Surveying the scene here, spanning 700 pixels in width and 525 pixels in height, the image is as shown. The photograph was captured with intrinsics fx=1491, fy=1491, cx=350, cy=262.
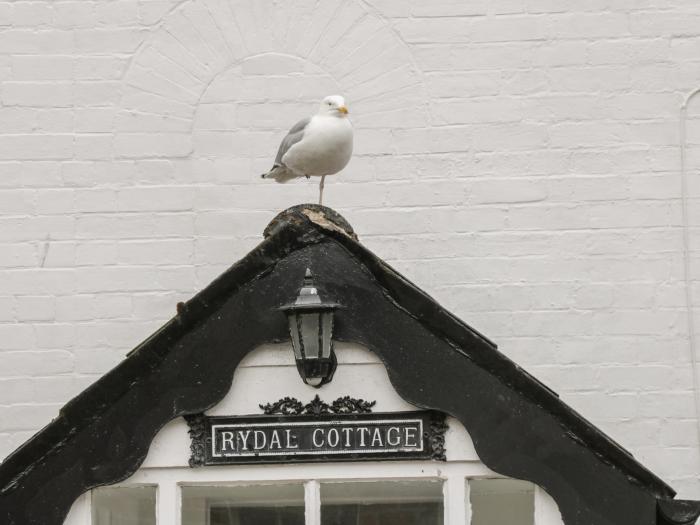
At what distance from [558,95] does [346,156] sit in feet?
4.92

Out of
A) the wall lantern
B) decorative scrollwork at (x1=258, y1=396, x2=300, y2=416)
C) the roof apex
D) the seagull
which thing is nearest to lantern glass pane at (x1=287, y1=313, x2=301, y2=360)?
the wall lantern

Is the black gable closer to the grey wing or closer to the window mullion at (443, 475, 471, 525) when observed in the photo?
the window mullion at (443, 475, 471, 525)

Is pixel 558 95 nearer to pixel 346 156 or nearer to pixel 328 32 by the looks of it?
pixel 328 32

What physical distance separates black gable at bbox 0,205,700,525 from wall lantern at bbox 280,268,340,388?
7 cm

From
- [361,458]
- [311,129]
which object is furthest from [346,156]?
[361,458]

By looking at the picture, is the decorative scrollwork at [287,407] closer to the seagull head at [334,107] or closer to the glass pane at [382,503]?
the glass pane at [382,503]

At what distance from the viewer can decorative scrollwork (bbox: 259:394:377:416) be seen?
14.6 feet

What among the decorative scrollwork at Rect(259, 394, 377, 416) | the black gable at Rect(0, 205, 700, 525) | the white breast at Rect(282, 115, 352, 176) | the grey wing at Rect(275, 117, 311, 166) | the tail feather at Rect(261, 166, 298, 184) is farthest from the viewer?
the tail feather at Rect(261, 166, 298, 184)

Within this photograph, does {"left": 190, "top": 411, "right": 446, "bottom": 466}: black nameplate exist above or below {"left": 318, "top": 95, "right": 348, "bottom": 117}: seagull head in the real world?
below

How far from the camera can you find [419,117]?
6.13 m

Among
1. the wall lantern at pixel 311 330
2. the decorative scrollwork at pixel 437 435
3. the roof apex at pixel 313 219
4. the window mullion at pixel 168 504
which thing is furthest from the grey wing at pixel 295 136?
the window mullion at pixel 168 504

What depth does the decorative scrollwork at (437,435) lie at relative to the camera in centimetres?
439

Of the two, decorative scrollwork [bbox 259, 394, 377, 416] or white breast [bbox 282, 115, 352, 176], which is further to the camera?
white breast [bbox 282, 115, 352, 176]

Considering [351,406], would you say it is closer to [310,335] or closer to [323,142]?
[310,335]
